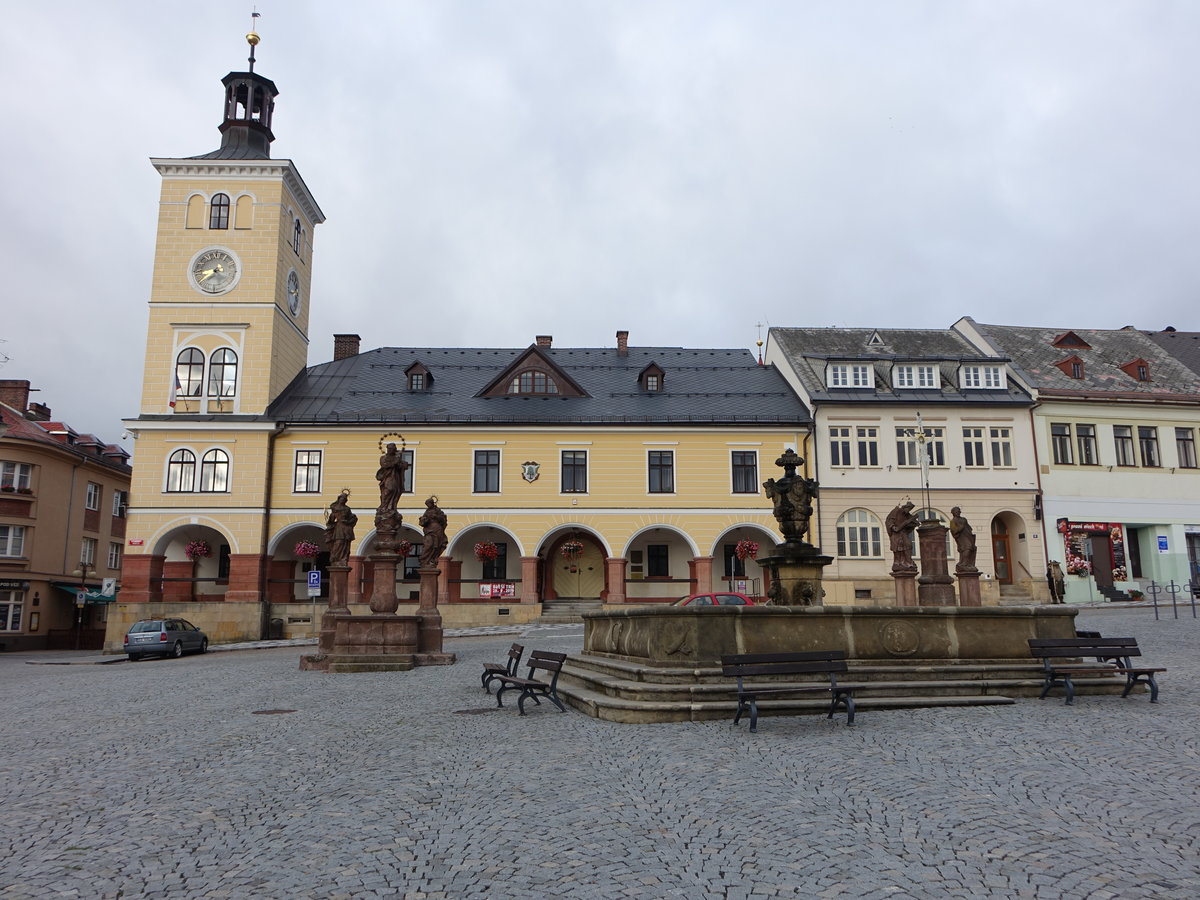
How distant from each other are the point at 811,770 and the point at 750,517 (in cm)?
2760

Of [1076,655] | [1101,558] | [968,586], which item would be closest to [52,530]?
[968,586]

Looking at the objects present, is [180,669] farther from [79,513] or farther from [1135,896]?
[79,513]

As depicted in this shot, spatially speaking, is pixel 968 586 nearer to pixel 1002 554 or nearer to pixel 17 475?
pixel 1002 554

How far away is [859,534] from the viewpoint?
114 feet

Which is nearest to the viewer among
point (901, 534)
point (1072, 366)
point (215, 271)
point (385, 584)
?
point (385, 584)

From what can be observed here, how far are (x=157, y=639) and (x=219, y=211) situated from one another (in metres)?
18.7

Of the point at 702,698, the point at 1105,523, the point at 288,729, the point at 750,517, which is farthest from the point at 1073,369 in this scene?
the point at 288,729

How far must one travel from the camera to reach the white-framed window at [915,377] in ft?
119

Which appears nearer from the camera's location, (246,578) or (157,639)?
(157,639)

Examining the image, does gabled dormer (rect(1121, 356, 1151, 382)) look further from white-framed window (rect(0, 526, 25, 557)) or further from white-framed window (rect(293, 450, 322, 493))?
white-framed window (rect(0, 526, 25, 557))

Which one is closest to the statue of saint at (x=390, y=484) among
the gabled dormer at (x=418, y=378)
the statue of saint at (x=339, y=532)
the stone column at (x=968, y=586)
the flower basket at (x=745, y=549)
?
the statue of saint at (x=339, y=532)

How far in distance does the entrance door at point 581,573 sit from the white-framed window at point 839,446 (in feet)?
33.5

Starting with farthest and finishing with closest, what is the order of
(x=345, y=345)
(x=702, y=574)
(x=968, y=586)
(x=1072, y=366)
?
1. (x=345, y=345)
2. (x=1072, y=366)
3. (x=702, y=574)
4. (x=968, y=586)

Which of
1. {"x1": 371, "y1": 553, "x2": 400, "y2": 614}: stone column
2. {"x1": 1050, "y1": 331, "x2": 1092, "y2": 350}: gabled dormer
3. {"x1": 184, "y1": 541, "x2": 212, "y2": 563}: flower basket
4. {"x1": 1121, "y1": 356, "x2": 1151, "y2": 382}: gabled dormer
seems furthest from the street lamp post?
{"x1": 1121, "y1": 356, "x2": 1151, "y2": 382}: gabled dormer
